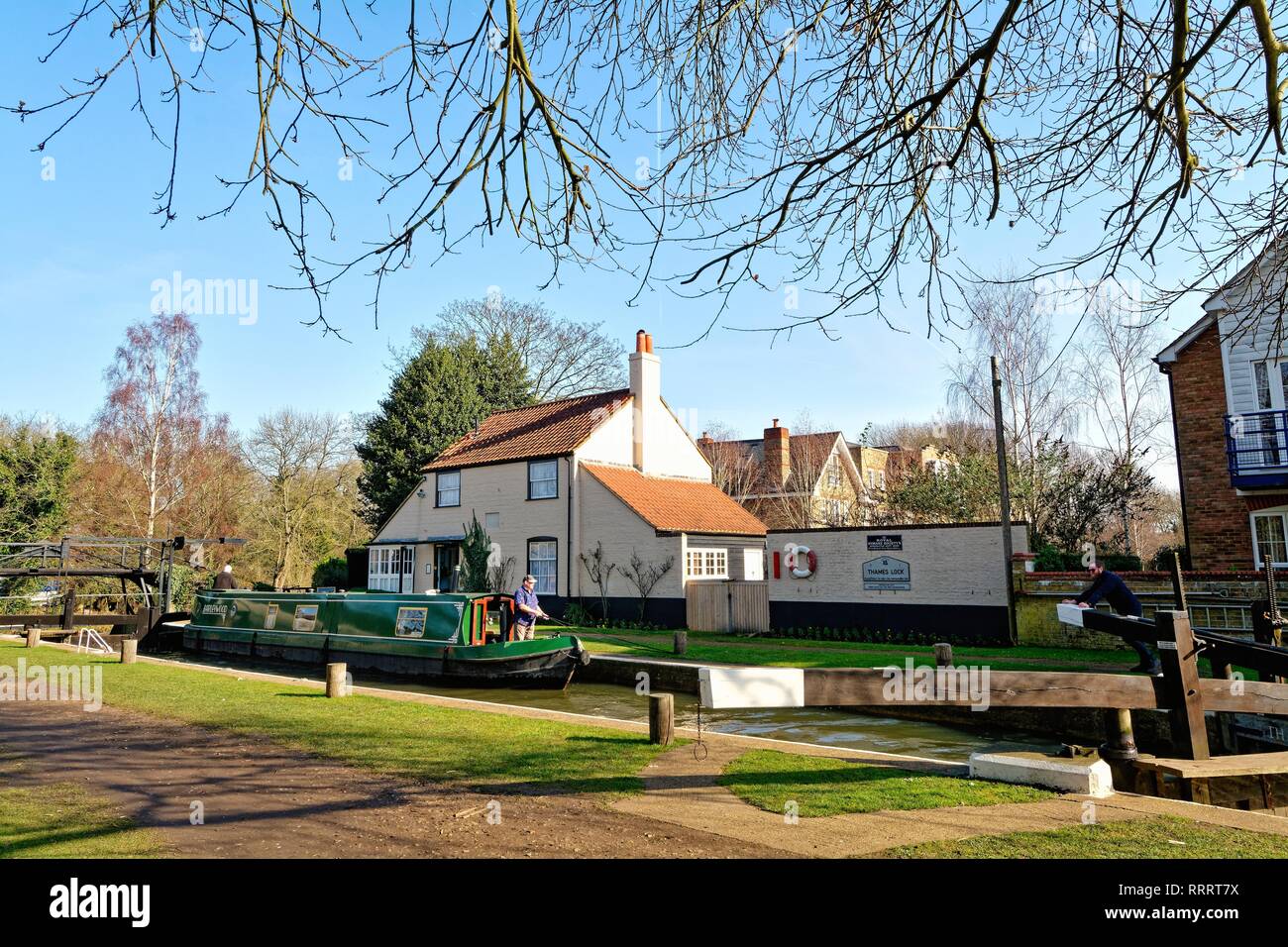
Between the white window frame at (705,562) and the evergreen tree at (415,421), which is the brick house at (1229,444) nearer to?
the white window frame at (705,562)

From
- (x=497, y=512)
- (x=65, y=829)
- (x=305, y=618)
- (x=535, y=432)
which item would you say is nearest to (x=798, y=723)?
(x=65, y=829)

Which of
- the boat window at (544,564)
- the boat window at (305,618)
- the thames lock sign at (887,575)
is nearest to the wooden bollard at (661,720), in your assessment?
the thames lock sign at (887,575)

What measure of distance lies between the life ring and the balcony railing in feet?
32.5

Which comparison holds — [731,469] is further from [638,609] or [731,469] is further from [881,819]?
[881,819]

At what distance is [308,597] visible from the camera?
69.2 ft

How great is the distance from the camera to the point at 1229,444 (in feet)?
60.7

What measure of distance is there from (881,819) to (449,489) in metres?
28.4

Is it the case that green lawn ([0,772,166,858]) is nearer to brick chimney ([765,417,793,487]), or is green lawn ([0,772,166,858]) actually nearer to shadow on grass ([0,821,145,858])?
shadow on grass ([0,821,145,858])

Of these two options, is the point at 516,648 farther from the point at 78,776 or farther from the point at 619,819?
the point at 619,819

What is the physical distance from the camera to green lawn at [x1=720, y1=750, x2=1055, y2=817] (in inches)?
245

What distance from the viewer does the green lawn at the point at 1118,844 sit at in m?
4.93

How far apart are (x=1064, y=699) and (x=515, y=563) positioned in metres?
24.3

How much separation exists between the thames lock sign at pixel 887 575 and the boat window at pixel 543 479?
38.6ft

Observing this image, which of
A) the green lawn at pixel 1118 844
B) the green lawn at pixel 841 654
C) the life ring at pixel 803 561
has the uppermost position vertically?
the life ring at pixel 803 561
